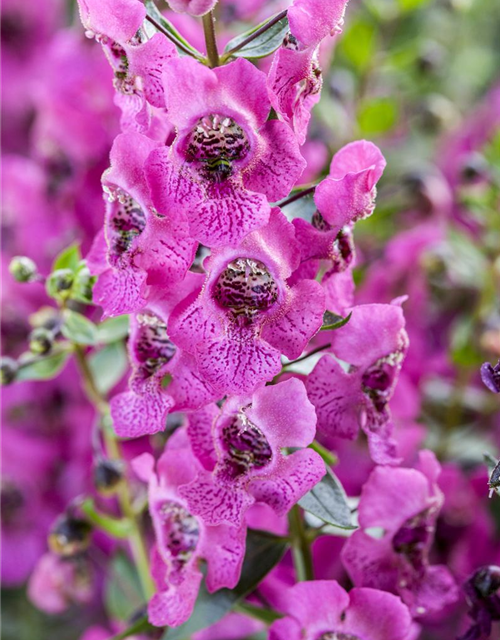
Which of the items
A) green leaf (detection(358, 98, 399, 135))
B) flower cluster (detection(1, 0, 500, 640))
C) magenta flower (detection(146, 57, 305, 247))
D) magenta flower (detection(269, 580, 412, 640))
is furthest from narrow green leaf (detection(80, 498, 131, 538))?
green leaf (detection(358, 98, 399, 135))

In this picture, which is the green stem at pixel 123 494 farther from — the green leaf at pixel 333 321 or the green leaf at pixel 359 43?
the green leaf at pixel 359 43

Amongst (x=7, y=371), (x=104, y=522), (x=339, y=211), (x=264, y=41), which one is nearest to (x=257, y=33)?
(x=264, y=41)

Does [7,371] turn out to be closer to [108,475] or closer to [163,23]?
[108,475]

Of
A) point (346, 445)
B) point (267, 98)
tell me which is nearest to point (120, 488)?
point (346, 445)

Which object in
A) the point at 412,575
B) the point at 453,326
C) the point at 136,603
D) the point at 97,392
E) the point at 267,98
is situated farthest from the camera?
the point at 453,326

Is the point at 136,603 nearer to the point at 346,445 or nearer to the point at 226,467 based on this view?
the point at 346,445

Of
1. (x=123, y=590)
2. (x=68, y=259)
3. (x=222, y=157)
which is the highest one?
(x=222, y=157)

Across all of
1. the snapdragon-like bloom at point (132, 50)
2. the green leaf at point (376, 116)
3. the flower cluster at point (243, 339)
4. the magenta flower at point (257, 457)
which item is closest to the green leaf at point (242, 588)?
the flower cluster at point (243, 339)
